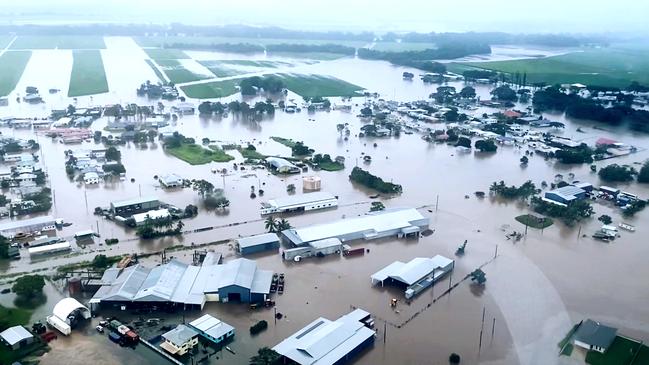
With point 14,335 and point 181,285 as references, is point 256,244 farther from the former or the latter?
point 14,335

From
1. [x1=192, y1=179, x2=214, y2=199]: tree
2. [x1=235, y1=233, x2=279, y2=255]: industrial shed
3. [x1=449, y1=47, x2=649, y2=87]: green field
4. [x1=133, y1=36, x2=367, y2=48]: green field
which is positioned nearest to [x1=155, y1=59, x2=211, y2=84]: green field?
[x1=133, y1=36, x2=367, y2=48]: green field

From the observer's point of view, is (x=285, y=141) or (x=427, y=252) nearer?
(x=427, y=252)

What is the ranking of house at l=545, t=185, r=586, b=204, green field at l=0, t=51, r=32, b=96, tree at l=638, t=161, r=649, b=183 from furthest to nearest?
green field at l=0, t=51, r=32, b=96 → tree at l=638, t=161, r=649, b=183 → house at l=545, t=185, r=586, b=204

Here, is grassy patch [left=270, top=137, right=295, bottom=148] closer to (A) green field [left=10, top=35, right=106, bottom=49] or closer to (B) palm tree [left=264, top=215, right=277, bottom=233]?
(B) palm tree [left=264, top=215, right=277, bottom=233]

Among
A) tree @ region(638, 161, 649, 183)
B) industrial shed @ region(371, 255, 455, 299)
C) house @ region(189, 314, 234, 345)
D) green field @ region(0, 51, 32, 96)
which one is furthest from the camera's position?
green field @ region(0, 51, 32, 96)

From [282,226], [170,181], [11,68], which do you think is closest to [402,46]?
[11,68]

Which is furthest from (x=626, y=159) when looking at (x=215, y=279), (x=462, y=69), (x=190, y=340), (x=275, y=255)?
(x=462, y=69)
